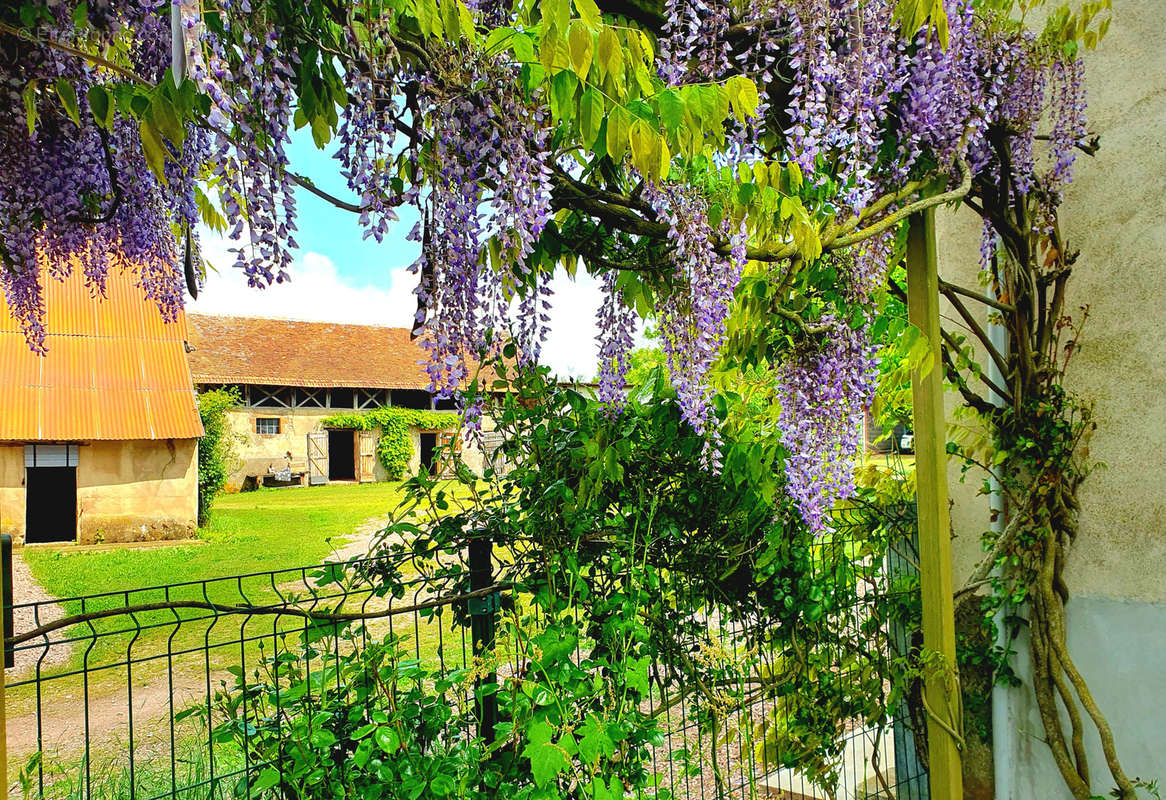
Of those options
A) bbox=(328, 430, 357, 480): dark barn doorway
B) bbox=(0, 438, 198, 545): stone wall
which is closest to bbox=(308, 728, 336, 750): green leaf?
bbox=(0, 438, 198, 545): stone wall

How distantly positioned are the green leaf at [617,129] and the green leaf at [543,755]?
103cm

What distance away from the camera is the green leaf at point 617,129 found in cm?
118

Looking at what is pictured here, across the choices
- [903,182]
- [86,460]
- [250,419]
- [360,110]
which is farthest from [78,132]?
[250,419]

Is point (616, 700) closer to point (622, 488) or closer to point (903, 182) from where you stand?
point (622, 488)

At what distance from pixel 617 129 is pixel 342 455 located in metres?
22.0

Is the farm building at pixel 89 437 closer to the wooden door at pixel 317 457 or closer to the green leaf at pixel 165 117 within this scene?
the wooden door at pixel 317 457

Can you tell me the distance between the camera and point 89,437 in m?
11.2

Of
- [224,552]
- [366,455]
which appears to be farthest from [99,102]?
[366,455]

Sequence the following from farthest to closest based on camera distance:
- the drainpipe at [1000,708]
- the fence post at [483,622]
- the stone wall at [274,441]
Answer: the stone wall at [274,441], the drainpipe at [1000,708], the fence post at [483,622]

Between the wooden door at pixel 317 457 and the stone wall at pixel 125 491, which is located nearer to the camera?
the stone wall at pixel 125 491

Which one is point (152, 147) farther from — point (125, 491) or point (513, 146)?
point (125, 491)

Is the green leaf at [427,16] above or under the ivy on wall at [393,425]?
above

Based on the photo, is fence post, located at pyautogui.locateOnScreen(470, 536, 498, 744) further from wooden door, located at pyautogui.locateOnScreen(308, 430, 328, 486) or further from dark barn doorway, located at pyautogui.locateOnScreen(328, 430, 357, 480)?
dark barn doorway, located at pyautogui.locateOnScreen(328, 430, 357, 480)

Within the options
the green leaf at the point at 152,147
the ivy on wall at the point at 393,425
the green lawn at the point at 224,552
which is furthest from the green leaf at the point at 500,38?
the ivy on wall at the point at 393,425
